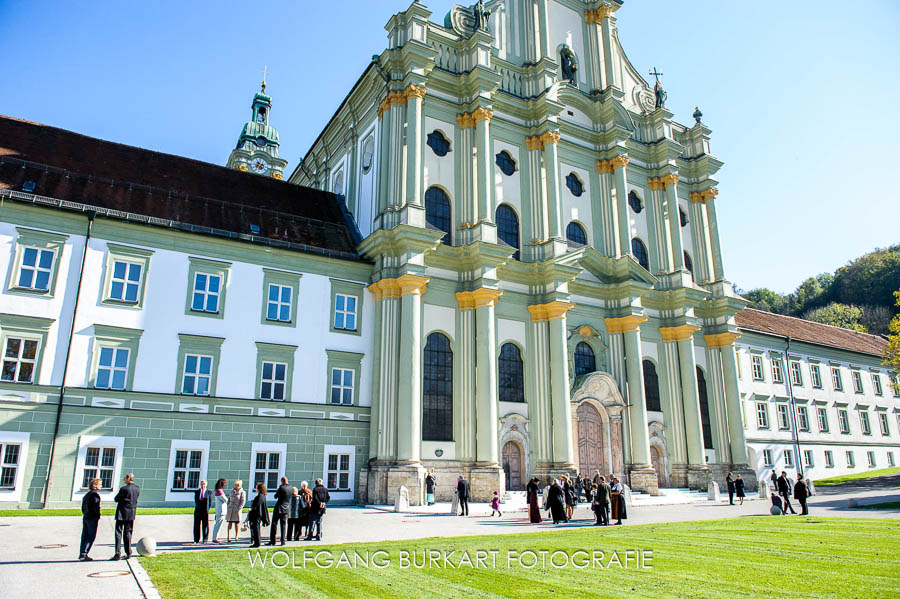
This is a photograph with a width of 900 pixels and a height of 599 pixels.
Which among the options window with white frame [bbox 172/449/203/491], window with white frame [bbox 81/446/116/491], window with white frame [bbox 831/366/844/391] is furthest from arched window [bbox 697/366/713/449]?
window with white frame [bbox 81/446/116/491]

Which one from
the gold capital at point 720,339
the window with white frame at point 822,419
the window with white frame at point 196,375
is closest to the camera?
the window with white frame at point 196,375

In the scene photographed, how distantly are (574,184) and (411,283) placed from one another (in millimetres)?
14987

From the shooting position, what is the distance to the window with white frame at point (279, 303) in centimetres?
2845

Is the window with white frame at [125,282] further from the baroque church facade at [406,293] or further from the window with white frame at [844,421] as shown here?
the window with white frame at [844,421]

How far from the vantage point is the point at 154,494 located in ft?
79.9

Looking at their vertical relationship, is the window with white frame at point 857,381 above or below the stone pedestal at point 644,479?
above

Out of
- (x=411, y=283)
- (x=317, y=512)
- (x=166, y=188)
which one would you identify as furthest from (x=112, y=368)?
(x=317, y=512)

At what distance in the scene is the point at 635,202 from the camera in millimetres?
41844

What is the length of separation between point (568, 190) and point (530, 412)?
46.3 ft

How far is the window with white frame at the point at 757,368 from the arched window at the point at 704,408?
388 inches

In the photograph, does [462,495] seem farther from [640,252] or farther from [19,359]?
[640,252]

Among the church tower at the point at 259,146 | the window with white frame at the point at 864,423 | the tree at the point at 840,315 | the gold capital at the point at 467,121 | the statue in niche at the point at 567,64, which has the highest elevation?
the church tower at the point at 259,146

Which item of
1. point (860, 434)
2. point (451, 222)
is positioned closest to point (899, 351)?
point (860, 434)

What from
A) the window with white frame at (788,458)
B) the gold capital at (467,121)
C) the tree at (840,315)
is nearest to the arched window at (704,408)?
the window with white frame at (788,458)
